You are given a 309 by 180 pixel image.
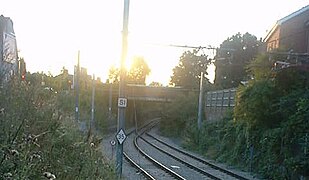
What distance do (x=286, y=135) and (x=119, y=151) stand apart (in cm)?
716

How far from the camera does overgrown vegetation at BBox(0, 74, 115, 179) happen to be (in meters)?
6.12

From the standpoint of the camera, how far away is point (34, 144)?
7457 millimetres

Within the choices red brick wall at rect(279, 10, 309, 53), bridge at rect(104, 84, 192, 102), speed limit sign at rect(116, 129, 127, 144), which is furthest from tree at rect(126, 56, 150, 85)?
speed limit sign at rect(116, 129, 127, 144)

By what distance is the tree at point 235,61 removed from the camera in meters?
69.7

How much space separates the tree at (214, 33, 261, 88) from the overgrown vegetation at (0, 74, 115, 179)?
55946 mm

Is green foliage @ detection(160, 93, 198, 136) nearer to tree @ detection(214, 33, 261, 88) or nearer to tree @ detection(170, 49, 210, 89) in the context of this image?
tree @ detection(214, 33, 261, 88)

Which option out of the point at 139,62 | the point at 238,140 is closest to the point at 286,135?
the point at 238,140

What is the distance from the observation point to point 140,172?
2189 cm

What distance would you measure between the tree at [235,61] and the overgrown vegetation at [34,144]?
2203 inches

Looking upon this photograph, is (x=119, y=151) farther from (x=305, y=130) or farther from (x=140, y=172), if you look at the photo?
(x=305, y=130)

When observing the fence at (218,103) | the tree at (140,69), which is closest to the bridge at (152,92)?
the fence at (218,103)

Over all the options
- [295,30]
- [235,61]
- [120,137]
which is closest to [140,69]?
[235,61]

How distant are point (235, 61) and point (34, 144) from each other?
64.3m

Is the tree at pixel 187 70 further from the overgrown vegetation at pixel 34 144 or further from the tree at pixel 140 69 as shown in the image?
the overgrown vegetation at pixel 34 144
